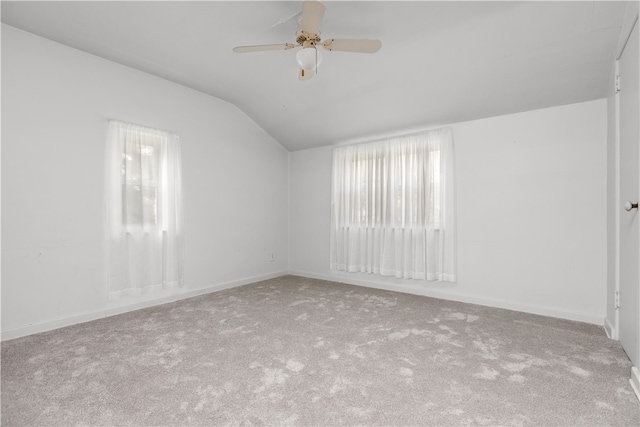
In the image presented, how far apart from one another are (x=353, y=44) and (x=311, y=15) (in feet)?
1.24

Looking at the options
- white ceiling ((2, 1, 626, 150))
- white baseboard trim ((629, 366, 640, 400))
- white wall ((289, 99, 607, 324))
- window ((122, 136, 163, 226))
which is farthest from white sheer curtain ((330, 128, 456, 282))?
window ((122, 136, 163, 226))

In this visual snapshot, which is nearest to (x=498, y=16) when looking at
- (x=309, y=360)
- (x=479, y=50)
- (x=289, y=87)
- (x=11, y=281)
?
(x=479, y=50)

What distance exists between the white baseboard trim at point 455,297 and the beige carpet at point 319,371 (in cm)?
16

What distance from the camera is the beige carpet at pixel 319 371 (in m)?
1.56

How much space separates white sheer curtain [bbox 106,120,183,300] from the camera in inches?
123

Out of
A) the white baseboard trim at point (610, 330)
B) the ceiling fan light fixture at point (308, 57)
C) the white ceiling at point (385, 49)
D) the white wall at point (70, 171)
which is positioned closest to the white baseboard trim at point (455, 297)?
the white baseboard trim at point (610, 330)

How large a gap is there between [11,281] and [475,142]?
4.78 m

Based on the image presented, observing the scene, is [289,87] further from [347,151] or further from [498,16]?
[498,16]

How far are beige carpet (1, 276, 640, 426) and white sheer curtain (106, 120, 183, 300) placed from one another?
49cm

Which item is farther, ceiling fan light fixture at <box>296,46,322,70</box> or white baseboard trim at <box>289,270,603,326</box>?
white baseboard trim at <box>289,270,603,326</box>

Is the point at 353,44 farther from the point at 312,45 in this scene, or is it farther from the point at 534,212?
the point at 534,212

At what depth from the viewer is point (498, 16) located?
2.22m

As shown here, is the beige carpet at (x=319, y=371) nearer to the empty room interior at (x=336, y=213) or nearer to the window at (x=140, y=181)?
the empty room interior at (x=336, y=213)

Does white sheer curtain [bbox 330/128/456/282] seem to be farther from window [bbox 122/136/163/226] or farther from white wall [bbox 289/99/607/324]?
window [bbox 122/136/163/226]
